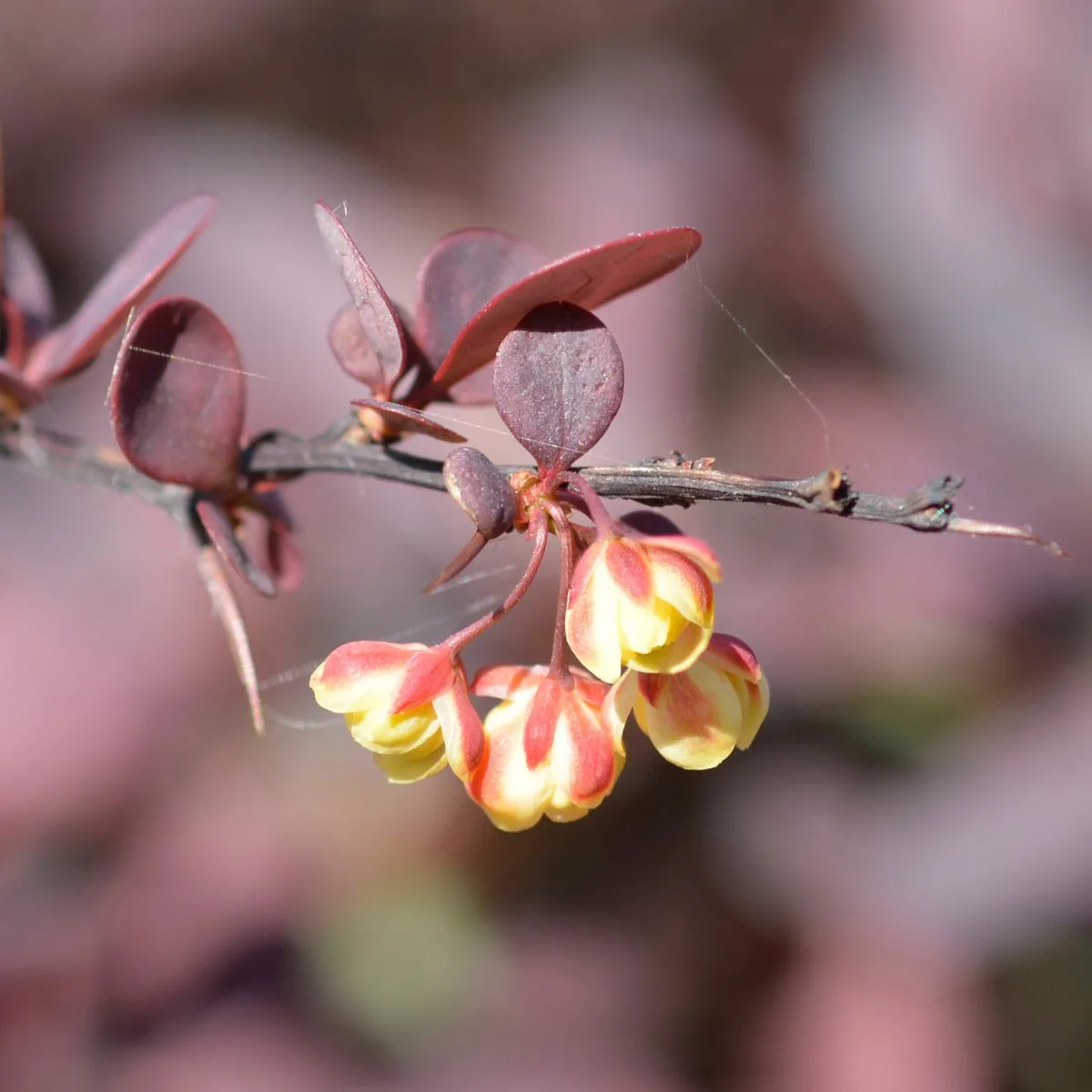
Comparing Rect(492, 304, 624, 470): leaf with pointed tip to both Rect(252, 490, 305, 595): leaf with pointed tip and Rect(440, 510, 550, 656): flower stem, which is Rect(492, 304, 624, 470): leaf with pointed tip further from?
Rect(252, 490, 305, 595): leaf with pointed tip

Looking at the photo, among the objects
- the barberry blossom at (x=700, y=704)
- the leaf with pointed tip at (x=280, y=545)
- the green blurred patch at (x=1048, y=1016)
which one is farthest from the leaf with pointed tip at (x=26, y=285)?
the green blurred patch at (x=1048, y=1016)

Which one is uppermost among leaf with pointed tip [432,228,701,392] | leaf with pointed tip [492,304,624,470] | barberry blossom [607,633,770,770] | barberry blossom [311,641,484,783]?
leaf with pointed tip [432,228,701,392]

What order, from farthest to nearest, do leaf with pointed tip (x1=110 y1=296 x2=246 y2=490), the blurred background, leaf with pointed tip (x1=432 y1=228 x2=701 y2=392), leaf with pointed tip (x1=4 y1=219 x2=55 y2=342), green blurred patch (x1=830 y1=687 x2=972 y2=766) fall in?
1. green blurred patch (x1=830 y1=687 x2=972 y2=766)
2. the blurred background
3. leaf with pointed tip (x1=4 y1=219 x2=55 y2=342)
4. leaf with pointed tip (x1=110 y1=296 x2=246 y2=490)
5. leaf with pointed tip (x1=432 y1=228 x2=701 y2=392)

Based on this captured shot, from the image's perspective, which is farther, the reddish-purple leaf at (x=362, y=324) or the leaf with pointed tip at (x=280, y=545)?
the leaf with pointed tip at (x=280, y=545)

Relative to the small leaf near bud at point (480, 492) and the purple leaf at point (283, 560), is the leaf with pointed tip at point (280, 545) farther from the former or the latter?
the small leaf near bud at point (480, 492)

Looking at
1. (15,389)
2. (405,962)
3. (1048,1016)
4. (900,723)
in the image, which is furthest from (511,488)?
(1048,1016)

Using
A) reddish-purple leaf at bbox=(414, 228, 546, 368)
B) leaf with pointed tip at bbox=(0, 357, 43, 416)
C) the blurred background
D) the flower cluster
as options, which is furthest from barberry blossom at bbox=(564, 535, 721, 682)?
the blurred background
